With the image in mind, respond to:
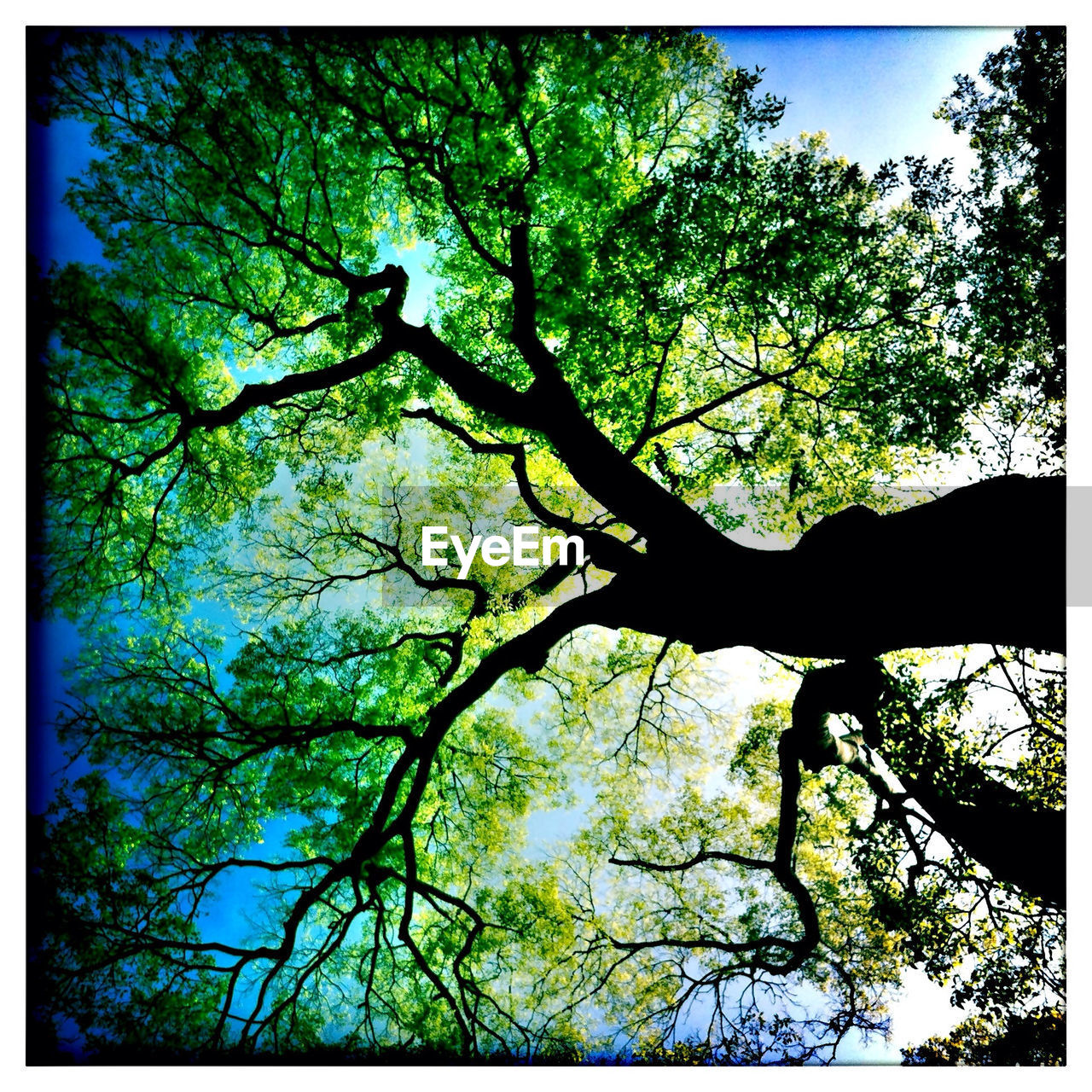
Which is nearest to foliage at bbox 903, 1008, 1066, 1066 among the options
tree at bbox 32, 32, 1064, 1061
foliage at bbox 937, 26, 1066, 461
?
tree at bbox 32, 32, 1064, 1061

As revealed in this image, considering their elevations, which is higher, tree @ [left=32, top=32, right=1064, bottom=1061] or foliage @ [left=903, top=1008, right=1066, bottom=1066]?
tree @ [left=32, top=32, right=1064, bottom=1061]

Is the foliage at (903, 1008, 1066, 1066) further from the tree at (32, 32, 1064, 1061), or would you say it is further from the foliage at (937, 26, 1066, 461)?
the foliage at (937, 26, 1066, 461)

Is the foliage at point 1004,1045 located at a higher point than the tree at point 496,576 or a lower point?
lower

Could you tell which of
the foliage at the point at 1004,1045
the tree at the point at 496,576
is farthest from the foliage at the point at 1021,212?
the foliage at the point at 1004,1045

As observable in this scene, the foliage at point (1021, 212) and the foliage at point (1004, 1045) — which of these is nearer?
the foliage at point (1004, 1045)

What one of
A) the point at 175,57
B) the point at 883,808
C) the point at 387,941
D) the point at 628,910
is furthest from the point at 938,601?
the point at 175,57

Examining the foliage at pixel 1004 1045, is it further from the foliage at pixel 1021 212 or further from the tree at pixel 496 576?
the foliage at pixel 1021 212

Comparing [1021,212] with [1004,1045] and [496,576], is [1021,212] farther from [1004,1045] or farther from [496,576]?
[1004,1045]

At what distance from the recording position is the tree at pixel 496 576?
9.42 ft

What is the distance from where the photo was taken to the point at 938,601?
6.94 feet

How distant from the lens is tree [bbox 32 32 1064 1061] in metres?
2.87

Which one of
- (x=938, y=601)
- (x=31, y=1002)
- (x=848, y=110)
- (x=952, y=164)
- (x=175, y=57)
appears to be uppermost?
(x=175, y=57)

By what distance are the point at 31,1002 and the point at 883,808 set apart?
4051 millimetres
